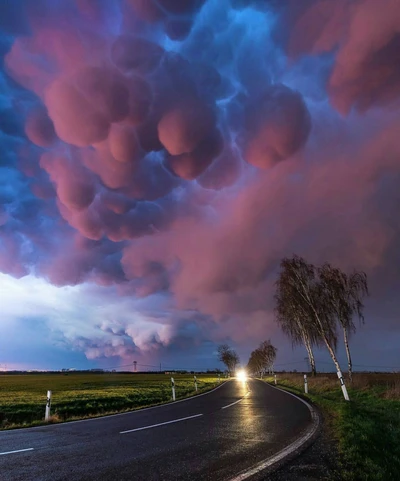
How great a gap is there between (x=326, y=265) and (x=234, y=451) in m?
27.9

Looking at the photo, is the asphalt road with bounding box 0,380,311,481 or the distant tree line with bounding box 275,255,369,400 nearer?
the asphalt road with bounding box 0,380,311,481

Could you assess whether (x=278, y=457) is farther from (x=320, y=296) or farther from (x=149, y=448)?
(x=320, y=296)

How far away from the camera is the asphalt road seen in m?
5.93

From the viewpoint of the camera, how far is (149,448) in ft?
25.3

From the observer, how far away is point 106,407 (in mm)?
21422

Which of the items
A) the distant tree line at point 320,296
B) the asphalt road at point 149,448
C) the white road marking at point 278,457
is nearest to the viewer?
the white road marking at point 278,457

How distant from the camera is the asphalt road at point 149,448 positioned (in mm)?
5930

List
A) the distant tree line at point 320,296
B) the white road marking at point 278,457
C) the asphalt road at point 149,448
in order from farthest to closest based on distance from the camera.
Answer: the distant tree line at point 320,296, the asphalt road at point 149,448, the white road marking at point 278,457

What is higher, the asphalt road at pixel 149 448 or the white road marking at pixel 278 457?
the asphalt road at pixel 149 448

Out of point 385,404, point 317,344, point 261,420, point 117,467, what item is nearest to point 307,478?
point 117,467

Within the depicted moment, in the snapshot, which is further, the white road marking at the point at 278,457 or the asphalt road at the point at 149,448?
the asphalt road at the point at 149,448

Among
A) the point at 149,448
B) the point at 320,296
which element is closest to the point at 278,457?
the point at 149,448

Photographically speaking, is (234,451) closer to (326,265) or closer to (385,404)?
(385,404)

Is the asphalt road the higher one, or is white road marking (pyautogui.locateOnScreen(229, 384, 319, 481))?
the asphalt road
